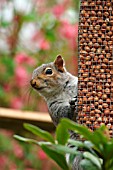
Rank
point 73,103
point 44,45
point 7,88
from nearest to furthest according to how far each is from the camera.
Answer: point 73,103
point 44,45
point 7,88

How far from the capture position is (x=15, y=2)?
7680mm

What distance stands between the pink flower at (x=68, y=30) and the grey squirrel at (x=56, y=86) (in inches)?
134

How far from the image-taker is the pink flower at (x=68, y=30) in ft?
23.9

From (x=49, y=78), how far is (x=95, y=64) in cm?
60

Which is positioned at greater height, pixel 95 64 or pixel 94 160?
pixel 95 64

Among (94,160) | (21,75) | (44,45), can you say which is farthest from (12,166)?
(94,160)

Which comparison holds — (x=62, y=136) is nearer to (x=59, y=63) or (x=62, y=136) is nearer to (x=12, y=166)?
(x=59, y=63)

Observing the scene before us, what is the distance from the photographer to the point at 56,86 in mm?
3836

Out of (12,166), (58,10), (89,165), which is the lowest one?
(12,166)

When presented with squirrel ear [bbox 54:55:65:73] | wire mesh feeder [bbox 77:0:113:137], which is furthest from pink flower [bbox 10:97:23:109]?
wire mesh feeder [bbox 77:0:113:137]

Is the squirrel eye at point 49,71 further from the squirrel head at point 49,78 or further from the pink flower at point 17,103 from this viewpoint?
the pink flower at point 17,103

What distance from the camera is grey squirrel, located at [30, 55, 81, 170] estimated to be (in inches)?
146

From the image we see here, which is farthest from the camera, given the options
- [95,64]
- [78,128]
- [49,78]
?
[49,78]

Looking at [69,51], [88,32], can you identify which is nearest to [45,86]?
[88,32]
